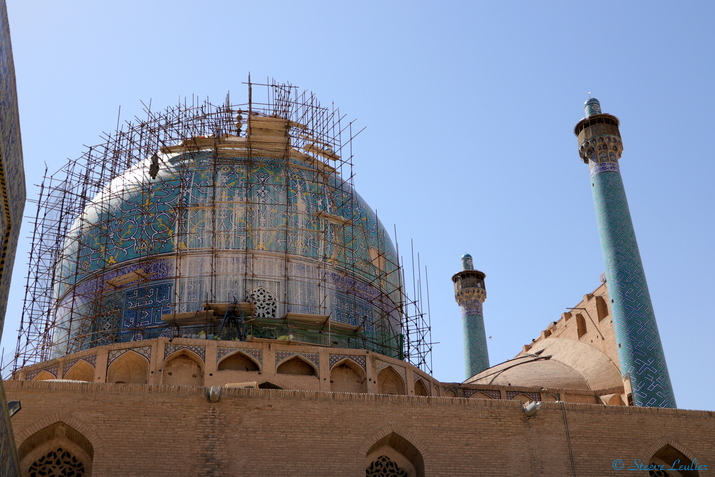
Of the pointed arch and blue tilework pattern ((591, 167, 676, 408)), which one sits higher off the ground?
blue tilework pattern ((591, 167, 676, 408))

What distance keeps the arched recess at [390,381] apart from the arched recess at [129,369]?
2986 millimetres

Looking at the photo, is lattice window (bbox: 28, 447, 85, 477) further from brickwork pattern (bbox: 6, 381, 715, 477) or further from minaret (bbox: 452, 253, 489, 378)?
minaret (bbox: 452, 253, 489, 378)

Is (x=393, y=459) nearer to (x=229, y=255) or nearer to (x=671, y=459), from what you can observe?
(x=671, y=459)

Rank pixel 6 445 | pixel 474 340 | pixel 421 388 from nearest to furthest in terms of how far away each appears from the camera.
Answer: pixel 6 445, pixel 421 388, pixel 474 340

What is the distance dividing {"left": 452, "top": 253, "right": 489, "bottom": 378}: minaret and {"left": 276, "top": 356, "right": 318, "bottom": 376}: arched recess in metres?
8.84

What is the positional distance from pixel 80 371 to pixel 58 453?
3.21 meters

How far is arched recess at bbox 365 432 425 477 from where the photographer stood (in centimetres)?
877

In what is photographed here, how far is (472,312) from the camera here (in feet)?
69.6

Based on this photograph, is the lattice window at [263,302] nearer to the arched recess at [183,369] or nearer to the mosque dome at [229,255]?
the mosque dome at [229,255]

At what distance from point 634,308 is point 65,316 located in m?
8.17

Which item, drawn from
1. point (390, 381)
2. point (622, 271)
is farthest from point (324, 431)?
point (622, 271)

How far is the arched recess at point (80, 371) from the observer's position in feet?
37.3

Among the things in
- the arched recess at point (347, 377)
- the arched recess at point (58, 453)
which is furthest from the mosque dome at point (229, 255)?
the arched recess at point (58, 453)

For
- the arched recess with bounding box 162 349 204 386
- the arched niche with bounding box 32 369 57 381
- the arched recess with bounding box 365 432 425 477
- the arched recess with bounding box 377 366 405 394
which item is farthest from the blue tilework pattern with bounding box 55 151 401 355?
the arched recess with bounding box 365 432 425 477
